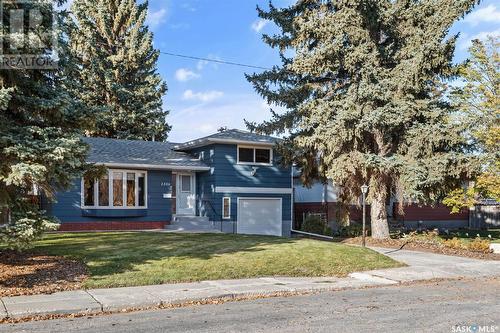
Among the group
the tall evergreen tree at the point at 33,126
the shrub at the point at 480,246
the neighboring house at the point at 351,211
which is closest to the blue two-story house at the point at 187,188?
the neighboring house at the point at 351,211

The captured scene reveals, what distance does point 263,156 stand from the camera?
2561 cm

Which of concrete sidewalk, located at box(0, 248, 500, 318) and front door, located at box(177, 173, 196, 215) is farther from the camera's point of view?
front door, located at box(177, 173, 196, 215)

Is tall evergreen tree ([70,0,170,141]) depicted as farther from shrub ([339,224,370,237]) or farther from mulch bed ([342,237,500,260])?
mulch bed ([342,237,500,260])

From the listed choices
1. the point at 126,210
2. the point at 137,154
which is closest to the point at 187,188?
the point at 137,154

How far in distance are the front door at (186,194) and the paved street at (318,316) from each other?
53.3 ft

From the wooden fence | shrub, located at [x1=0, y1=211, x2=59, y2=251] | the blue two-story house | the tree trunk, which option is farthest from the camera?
the wooden fence

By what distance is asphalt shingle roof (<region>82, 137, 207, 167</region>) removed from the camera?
74.1ft

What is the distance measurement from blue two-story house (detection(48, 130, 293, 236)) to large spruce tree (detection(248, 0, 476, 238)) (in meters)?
4.13

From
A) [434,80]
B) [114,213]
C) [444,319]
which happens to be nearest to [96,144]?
[114,213]

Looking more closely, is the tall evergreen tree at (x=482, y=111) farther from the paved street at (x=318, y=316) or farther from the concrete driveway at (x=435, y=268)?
the paved street at (x=318, y=316)

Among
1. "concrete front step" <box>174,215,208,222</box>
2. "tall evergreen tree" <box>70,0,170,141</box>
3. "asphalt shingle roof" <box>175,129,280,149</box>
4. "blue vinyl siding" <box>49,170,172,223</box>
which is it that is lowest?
"concrete front step" <box>174,215,208,222</box>

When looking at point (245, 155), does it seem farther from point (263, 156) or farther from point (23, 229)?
point (23, 229)

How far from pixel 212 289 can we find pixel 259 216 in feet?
50.5

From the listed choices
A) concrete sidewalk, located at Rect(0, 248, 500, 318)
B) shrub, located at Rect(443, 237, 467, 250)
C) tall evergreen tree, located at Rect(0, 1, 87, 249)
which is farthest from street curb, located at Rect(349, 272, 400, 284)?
tall evergreen tree, located at Rect(0, 1, 87, 249)
